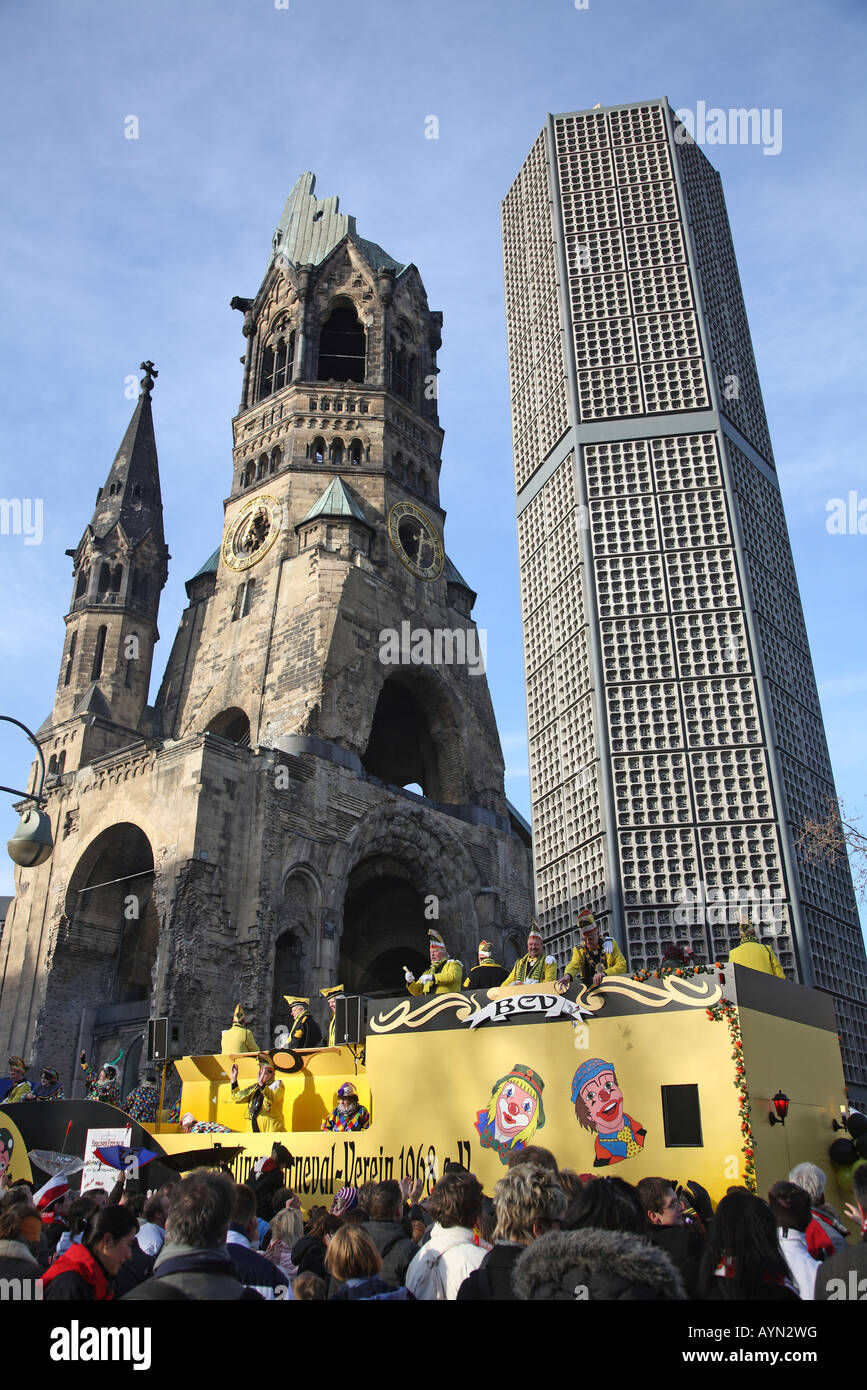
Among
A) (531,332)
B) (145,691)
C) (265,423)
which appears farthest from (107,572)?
(531,332)

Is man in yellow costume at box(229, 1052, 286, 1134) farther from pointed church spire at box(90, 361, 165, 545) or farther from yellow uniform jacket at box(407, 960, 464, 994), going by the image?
pointed church spire at box(90, 361, 165, 545)

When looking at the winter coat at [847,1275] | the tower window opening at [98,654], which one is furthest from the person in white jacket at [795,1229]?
the tower window opening at [98,654]

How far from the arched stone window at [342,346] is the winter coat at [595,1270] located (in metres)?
37.2

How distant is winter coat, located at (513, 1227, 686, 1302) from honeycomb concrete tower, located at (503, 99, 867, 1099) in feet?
39.7

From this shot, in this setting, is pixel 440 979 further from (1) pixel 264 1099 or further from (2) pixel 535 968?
(1) pixel 264 1099

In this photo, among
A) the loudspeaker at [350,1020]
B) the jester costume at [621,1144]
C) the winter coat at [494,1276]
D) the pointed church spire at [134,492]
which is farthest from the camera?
the pointed church spire at [134,492]

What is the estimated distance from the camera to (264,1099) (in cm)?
1348

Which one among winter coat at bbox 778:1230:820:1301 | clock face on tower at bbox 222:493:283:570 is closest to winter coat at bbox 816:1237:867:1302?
winter coat at bbox 778:1230:820:1301

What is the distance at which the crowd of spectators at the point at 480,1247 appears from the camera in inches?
132

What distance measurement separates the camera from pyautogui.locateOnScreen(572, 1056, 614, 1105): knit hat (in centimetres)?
1041

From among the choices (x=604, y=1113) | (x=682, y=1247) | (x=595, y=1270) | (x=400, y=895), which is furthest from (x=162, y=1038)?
(x=400, y=895)

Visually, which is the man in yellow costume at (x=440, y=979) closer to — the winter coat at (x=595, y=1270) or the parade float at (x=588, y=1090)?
the parade float at (x=588, y=1090)

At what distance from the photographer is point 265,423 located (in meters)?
36.6

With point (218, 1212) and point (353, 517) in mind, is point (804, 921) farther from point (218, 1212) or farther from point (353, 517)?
point (353, 517)
